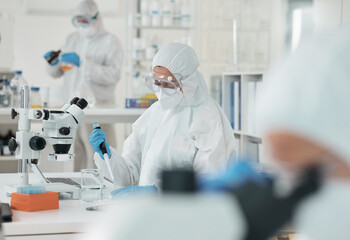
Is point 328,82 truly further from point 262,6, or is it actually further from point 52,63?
point 262,6

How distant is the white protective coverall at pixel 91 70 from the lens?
14.0 feet

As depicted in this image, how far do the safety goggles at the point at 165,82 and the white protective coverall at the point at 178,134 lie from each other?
0.02 meters

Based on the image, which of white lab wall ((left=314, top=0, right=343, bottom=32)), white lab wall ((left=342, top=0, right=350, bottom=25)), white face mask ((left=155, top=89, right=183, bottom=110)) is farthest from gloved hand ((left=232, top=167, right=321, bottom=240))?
white lab wall ((left=342, top=0, right=350, bottom=25))

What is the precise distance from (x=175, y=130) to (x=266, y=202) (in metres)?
1.91

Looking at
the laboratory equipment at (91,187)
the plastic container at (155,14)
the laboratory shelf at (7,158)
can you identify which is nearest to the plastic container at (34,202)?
the laboratory equipment at (91,187)

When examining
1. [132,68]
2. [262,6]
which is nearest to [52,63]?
[132,68]

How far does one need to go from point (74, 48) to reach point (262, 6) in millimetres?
2102

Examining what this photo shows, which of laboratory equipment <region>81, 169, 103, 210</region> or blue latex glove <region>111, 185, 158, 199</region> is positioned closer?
blue latex glove <region>111, 185, 158, 199</region>

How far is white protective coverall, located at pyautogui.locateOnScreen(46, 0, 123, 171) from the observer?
4.27m

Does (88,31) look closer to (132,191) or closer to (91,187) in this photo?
(91,187)

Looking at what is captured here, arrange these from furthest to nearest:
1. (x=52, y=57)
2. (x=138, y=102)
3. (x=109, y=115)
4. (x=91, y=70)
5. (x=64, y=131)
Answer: (x=91, y=70) → (x=52, y=57) → (x=138, y=102) → (x=109, y=115) → (x=64, y=131)

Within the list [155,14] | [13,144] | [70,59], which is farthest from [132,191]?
[155,14]

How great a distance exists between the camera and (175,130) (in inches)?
93.1

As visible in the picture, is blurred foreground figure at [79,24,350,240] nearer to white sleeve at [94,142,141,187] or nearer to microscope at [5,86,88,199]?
microscope at [5,86,88,199]
